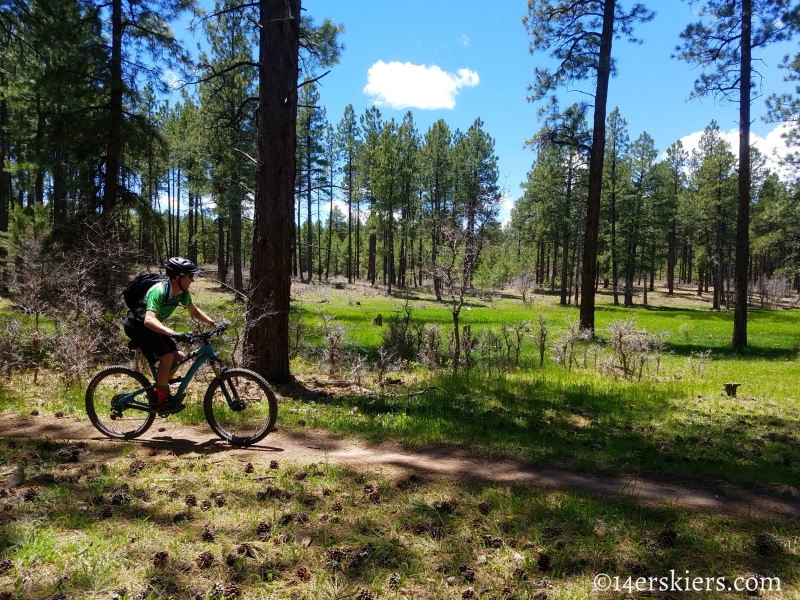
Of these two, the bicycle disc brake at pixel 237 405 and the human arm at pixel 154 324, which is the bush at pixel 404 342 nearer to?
the bicycle disc brake at pixel 237 405

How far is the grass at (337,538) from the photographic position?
2.47 metres

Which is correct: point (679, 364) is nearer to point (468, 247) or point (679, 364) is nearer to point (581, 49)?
point (468, 247)

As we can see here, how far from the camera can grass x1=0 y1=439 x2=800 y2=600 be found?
2475 mm

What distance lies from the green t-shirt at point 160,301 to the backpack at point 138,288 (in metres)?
0.07

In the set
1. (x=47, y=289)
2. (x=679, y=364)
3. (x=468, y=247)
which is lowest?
(x=679, y=364)

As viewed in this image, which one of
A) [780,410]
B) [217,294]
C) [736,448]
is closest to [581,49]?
[780,410]

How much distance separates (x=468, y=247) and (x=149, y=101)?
33.3 feet

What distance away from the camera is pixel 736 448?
5.02 m

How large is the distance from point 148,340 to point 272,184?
3365 millimetres

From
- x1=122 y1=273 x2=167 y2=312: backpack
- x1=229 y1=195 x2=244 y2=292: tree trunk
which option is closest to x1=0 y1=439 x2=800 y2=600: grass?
x1=122 y1=273 x2=167 y2=312: backpack

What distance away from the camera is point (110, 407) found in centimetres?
522

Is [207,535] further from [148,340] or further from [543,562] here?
[148,340]

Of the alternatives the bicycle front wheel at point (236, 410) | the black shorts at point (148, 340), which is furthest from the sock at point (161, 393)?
the bicycle front wheel at point (236, 410)

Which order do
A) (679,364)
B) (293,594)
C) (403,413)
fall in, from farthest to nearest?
(679,364), (403,413), (293,594)
